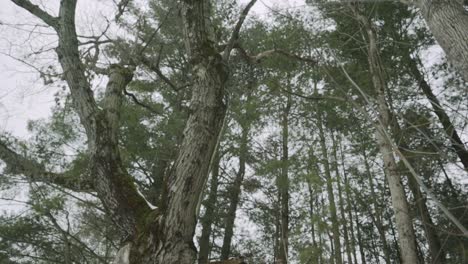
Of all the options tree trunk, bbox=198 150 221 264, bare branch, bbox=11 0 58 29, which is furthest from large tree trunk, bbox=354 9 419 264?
tree trunk, bbox=198 150 221 264

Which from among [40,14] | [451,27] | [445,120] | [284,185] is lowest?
[451,27]

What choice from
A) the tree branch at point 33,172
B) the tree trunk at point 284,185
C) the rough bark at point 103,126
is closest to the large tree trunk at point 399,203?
the tree trunk at point 284,185

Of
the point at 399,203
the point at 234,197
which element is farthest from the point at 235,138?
the point at 399,203

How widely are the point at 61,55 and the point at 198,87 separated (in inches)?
52.2

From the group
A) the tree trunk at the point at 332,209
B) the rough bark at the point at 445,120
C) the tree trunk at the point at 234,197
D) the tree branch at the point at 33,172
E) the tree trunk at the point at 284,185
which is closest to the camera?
the rough bark at the point at 445,120

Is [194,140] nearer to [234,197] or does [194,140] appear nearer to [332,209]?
[332,209]

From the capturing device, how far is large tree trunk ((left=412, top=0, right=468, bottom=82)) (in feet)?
6.84

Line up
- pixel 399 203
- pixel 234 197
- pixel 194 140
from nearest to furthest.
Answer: pixel 194 140 < pixel 399 203 < pixel 234 197

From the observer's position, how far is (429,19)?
2416 mm

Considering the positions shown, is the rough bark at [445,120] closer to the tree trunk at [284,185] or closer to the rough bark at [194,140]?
the rough bark at [194,140]

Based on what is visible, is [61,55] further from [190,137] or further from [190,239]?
[190,239]

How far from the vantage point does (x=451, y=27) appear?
2223 mm

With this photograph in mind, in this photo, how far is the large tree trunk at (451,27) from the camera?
6.84 ft

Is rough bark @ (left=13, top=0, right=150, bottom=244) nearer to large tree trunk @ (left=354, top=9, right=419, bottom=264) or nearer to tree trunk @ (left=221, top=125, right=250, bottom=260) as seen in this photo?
large tree trunk @ (left=354, top=9, right=419, bottom=264)
